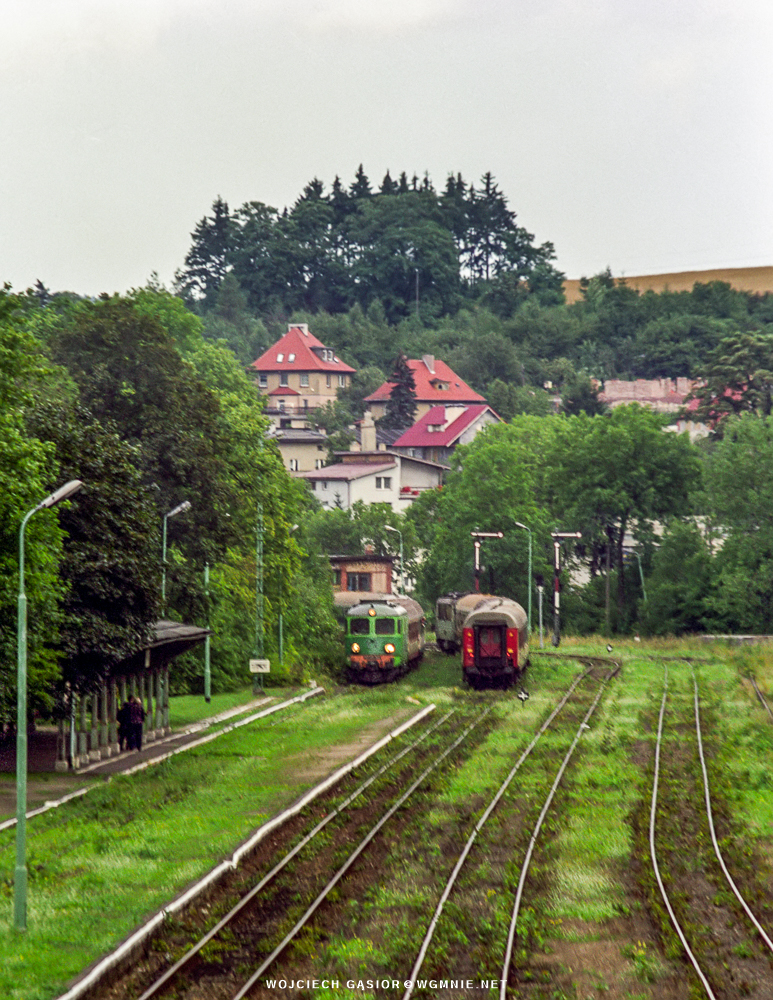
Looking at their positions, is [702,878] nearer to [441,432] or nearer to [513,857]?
[513,857]

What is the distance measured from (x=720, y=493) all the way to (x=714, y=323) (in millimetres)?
100955

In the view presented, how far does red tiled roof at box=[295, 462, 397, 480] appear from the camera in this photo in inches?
4803

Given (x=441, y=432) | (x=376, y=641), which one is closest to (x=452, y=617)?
(x=376, y=641)

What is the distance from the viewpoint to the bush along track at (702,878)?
18.6 m

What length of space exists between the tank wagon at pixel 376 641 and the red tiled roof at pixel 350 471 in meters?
61.0

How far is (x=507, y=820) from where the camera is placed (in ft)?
95.2

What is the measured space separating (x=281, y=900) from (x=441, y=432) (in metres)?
124

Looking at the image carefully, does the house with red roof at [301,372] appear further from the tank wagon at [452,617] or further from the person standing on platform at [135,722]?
the person standing on platform at [135,722]

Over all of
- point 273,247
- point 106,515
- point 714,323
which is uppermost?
point 273,247

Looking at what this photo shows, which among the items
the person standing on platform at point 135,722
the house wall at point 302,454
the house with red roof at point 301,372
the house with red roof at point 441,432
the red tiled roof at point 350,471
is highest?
the house with red roof at point 301,372


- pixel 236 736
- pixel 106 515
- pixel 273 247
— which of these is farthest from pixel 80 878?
pixel 273 247

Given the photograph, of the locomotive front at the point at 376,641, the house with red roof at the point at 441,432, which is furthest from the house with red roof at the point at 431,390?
the locomotive front at the point at 376,641

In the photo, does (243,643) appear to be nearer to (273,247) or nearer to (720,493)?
(720,493)

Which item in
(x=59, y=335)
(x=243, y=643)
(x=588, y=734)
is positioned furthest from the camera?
(x=243, y=643)
